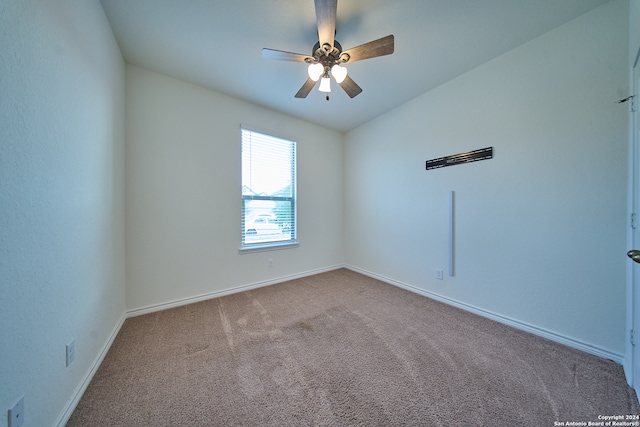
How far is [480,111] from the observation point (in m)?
2.26

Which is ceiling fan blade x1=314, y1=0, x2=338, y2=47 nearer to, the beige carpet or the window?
the window

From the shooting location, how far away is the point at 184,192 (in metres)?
2.56

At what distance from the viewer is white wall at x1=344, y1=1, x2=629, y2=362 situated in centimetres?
159

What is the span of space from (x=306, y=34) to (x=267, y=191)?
2.00 meters

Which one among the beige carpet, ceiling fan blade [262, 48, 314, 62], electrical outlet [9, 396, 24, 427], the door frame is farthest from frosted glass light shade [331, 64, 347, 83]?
electrical outlet [9, 396, 24, 427]

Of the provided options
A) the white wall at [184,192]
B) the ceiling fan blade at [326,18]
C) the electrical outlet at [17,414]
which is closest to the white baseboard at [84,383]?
the electrical outlet at [17,414]

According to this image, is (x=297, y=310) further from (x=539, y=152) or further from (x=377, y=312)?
(x=539, y=152)

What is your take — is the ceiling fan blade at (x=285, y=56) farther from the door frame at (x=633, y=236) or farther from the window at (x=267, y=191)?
the door frame at (x=633, y=236)

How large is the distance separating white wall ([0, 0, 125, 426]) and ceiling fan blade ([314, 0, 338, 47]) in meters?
1.43

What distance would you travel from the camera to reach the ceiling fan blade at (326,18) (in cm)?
130

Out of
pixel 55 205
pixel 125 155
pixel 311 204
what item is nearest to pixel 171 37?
pixel 125 155

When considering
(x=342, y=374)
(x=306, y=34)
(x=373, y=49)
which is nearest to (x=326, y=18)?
(x=373, y=49)

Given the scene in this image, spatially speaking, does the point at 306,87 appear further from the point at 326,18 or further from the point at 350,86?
the point at 326,18

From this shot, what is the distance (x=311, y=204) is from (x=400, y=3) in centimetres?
268
